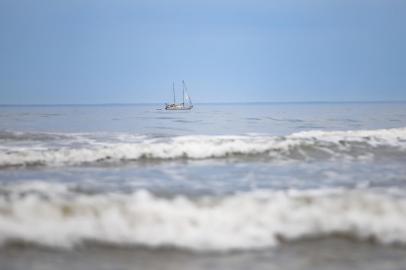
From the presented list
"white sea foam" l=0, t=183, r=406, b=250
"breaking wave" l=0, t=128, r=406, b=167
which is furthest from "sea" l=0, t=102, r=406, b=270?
"breaking wave" l=0, t=128, r=406, b=167

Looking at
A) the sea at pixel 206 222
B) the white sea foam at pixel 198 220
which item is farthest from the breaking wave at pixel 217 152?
the white sea foam at pixel 198 220

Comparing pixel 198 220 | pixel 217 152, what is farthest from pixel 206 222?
pixel 217 152

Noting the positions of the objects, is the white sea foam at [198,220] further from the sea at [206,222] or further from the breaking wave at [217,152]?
the breaking wave at [217,152]

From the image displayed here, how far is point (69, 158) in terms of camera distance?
10.2m

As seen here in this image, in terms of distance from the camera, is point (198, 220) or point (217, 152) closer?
point (198, 220)

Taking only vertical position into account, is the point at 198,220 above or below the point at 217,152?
above

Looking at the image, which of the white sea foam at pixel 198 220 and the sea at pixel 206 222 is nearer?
the sea at pixel 206 222

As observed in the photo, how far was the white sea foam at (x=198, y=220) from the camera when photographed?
4289mm

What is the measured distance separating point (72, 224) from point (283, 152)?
760 centimetres

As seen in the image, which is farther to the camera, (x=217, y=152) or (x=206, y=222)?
(x=217, y=152)

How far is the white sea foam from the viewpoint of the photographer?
4.29 meters

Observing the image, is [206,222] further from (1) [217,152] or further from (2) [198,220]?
(1) [217,152]

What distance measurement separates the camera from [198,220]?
4.66 metres

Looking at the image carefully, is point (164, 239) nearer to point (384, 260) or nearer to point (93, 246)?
point (93, 246)
